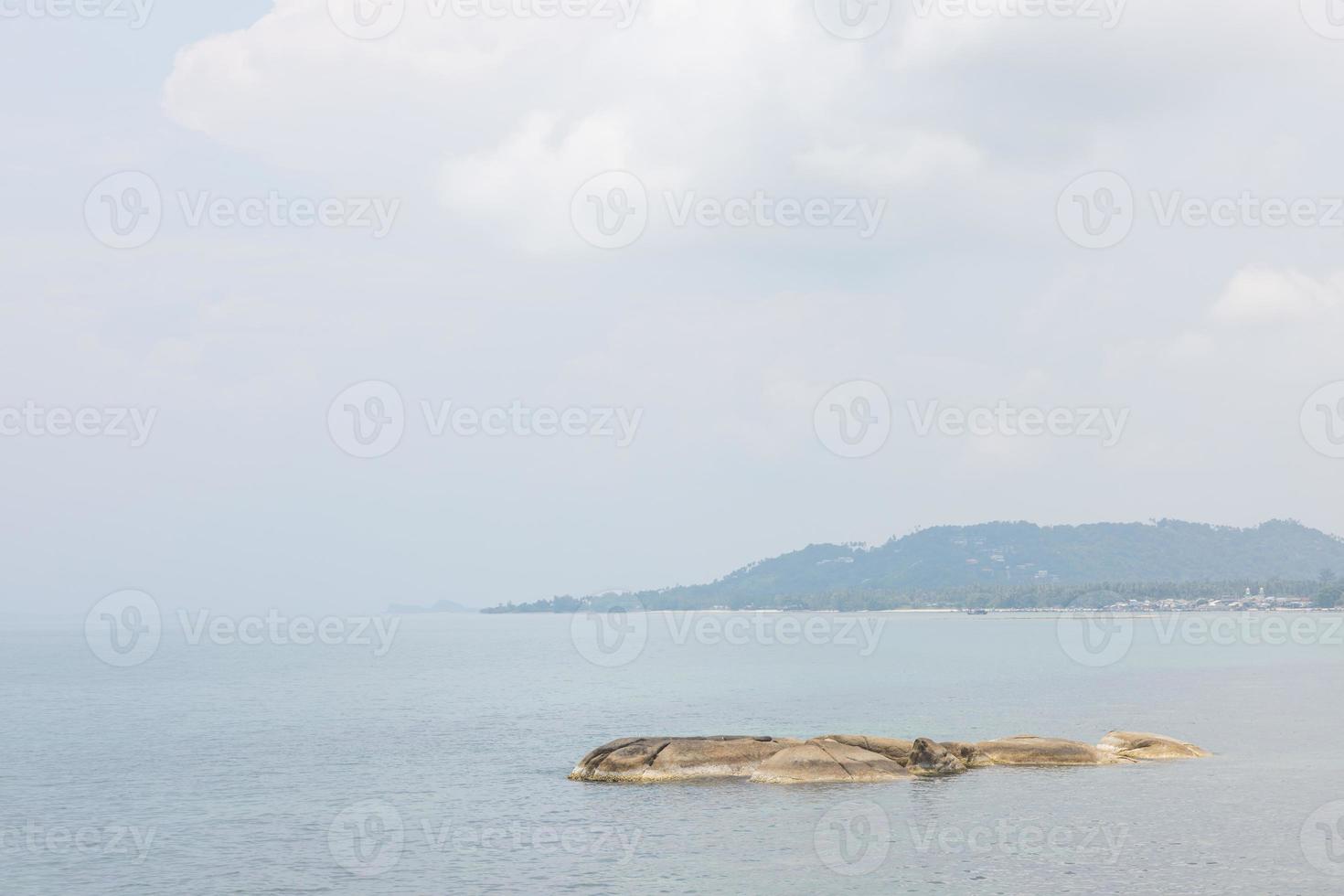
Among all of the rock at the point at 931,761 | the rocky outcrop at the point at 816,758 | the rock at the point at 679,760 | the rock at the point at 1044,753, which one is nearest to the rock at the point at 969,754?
the rocky outcrop at the point at 816,758

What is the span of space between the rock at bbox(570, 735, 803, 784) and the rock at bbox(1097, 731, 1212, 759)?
1697 centimetres

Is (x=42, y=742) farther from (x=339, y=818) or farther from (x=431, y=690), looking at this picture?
(x=431, y=690)

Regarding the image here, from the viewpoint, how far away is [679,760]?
5456 cm

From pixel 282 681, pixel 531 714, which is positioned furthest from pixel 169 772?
pixel 282 681

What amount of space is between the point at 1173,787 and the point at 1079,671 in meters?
93.3

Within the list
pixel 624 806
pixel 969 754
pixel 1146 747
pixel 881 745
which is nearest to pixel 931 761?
pixel 881 745

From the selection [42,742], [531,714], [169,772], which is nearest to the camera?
[169,772]

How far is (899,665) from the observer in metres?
153

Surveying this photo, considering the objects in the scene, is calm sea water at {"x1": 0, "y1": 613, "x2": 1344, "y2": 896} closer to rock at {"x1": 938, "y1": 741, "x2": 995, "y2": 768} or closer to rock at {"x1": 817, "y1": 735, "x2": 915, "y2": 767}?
rock at {"x1": 938, "y1": 741, "x2": 995, "y2": 768}

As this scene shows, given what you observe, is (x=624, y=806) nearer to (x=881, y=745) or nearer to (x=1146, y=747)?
(x=881, y=745)

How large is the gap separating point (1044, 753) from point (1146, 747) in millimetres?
6476

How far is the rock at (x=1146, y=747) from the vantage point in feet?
194

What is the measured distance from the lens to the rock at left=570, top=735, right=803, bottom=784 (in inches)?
2132

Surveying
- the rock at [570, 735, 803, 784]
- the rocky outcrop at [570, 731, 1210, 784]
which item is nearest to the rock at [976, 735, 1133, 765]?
the rocky outcrop at [570, 731, 1210, 784]
